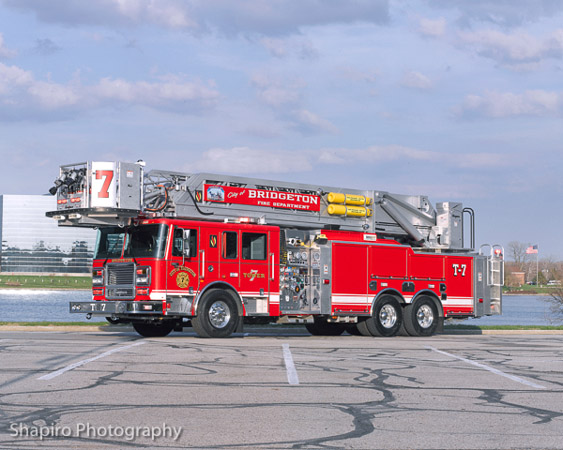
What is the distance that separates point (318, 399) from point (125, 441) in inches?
118

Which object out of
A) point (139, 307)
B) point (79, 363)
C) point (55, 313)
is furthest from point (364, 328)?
point (55, 313)

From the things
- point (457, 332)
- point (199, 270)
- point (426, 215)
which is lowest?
point (457, 332)

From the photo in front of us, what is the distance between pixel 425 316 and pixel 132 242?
8.41 meters

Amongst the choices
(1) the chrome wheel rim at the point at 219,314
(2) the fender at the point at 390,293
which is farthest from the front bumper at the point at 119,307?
(2) the fender at the point at 390,293

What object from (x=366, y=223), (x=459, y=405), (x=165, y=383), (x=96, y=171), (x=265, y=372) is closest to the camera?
(x=459, y=405)

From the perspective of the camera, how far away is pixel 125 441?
710 cm

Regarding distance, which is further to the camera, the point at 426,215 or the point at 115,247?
the point at 426,215

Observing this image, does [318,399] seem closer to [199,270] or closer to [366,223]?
[199,270]

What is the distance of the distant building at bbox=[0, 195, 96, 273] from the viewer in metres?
130

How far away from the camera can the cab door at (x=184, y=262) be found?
1809 cm

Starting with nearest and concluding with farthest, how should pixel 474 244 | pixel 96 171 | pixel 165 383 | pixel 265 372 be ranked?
pixel 165 383 → pixel 265 372 → pixel 96 171 → pixel 474 244

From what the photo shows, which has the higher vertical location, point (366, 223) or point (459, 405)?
point (366, 223)

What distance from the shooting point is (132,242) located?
61.1 feet

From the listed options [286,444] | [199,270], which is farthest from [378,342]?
[286,444]
